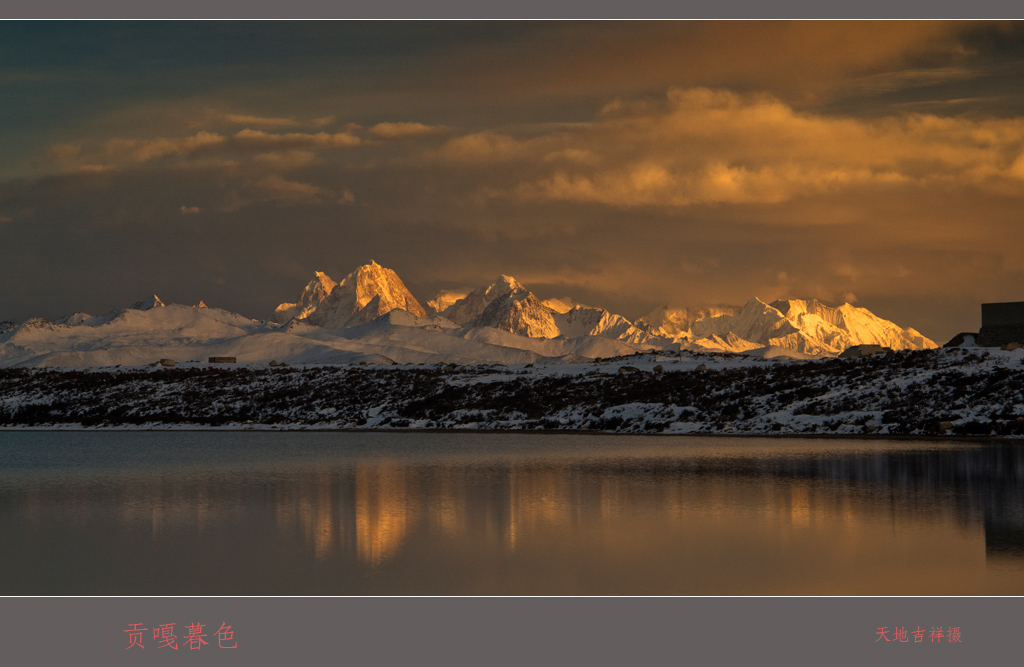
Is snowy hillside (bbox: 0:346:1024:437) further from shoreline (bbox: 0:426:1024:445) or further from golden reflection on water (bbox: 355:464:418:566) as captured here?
golden reflection on water (bbox: 355:464:418:566)

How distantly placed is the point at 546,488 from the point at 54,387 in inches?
4236

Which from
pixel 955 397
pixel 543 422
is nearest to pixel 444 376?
pixel 543 422

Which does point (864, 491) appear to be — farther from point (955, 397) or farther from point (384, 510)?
point (955, 397)

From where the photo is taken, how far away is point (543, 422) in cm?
9106

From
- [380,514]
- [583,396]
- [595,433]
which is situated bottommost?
[595,433]

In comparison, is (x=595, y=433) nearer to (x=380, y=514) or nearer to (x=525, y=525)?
(x=380, y=514)

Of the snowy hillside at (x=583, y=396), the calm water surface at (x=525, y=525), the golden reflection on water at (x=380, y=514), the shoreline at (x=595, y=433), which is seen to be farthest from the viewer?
the snowy hillside at (x=583, y=396)

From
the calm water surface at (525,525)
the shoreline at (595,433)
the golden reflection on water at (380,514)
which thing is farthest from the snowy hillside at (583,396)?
the golden reflection on water at (380,514)

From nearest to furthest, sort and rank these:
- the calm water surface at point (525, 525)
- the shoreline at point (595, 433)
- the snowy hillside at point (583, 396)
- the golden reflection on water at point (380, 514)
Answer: the calm water surface at point (525, 525), the golden reflection on water at point (380, 514), the shoreline at point (595, 433), the snowy hillside at point (583, 396)

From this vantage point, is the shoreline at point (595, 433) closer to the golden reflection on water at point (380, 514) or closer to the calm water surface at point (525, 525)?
the calm water surface at point (525, 525)

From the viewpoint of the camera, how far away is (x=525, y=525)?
30.7 meters

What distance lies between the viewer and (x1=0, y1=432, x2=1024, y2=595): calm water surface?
23.2 metres

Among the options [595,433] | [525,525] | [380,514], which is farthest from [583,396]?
[525,525]

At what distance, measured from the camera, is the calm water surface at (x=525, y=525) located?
76.2 feet
